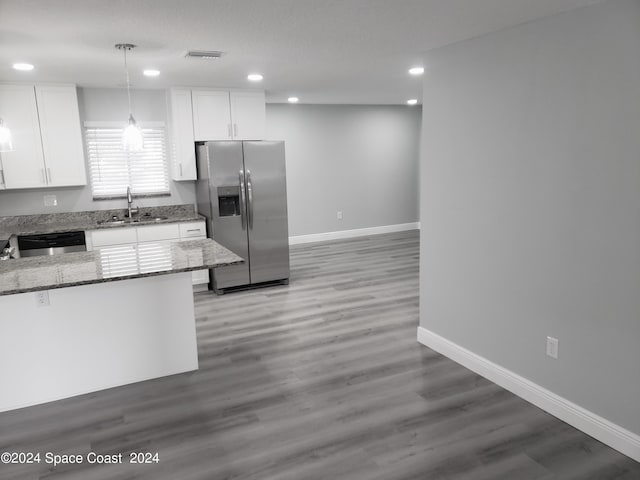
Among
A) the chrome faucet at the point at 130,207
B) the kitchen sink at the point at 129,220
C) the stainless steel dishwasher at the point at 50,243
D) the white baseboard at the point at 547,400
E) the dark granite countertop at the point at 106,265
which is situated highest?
the chrome faucet at the point at 130,207

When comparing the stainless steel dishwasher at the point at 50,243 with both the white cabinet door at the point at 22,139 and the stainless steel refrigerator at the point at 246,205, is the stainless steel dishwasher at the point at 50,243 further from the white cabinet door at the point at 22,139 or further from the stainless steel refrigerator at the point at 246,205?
the stainless steel refrigerator at the point at 246,205

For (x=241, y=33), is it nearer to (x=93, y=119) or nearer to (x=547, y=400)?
(x=547, y=400)

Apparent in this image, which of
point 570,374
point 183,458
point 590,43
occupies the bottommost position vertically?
point 183,458

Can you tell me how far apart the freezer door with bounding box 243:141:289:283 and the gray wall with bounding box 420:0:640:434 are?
7.52 ft

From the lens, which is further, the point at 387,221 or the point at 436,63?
the point at 387,221

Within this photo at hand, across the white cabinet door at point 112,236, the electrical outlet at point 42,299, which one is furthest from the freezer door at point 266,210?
the electrical outlet at point 42,299

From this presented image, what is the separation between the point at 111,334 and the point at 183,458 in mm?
1135

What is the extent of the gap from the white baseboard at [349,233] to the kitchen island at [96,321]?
15.0 feet

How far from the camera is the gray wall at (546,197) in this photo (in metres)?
2.34

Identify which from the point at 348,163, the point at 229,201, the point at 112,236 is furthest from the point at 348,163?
the point at 112,236

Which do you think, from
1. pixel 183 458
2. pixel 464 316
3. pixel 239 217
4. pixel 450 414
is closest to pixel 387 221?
pixel 239 217

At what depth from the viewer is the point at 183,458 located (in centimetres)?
249

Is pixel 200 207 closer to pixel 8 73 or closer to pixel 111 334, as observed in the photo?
pixel 8 73

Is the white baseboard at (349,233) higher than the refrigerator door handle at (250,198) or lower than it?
lower
